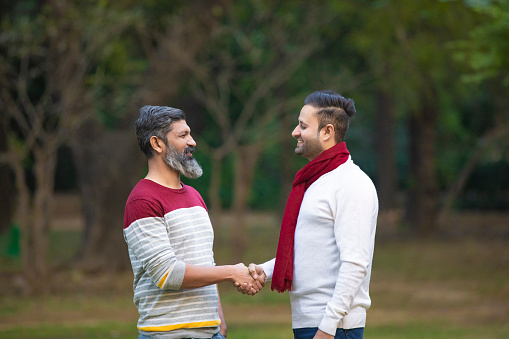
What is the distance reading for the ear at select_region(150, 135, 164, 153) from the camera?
10.9 ft

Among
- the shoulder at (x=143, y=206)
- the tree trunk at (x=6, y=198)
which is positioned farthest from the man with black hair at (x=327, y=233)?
the tree trunk at (x=6, y=198)

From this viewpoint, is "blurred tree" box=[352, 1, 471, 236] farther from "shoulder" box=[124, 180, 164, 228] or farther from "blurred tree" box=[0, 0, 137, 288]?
"shoulder" box=[124, 180, 164, 228]

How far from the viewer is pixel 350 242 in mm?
3051

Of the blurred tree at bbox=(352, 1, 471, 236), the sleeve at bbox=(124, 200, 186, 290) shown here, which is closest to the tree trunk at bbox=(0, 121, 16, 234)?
the blurred tree at bbox=(352, 1, 471, 236)

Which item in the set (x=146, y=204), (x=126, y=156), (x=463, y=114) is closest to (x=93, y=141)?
(x=126, y=156)

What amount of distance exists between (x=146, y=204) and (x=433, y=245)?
58.3ft

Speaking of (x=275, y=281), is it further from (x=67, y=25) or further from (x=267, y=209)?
(x=267, y=209)

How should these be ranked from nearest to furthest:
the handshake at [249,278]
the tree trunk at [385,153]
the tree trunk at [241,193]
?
the handshake at [249,278] → the tree trunk at [241,193] → the tree trunk at [385,153]

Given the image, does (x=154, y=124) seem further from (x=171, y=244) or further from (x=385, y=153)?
(x=385, y=153)

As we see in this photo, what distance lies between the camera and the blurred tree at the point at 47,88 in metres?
12.1

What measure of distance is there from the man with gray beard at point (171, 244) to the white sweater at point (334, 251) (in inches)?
13.4

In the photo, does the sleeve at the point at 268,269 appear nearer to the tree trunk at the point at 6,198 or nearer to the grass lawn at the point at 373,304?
the grass lawn at the point at 373,304

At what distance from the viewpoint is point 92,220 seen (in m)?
14.8

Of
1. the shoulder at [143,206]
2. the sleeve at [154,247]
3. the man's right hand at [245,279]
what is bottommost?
the man's right hand at [245,279]
